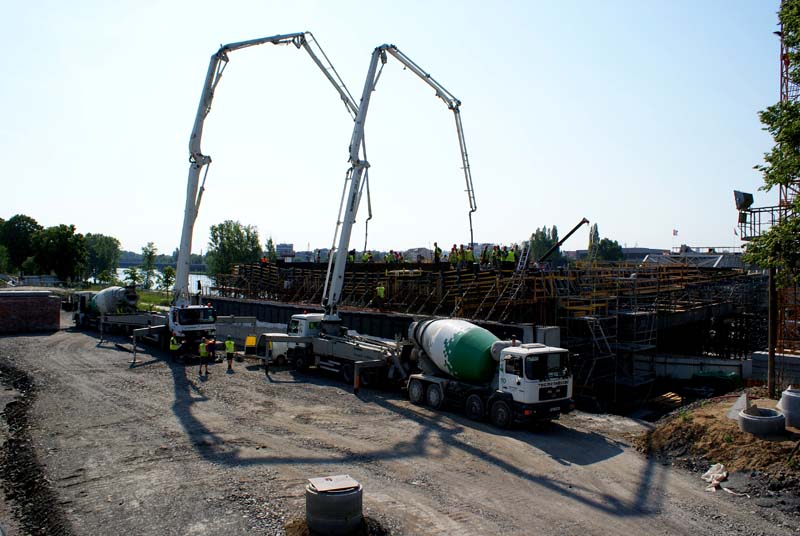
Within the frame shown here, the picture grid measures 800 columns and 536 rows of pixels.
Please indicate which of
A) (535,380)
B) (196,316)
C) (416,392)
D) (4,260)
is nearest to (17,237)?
(4,260)

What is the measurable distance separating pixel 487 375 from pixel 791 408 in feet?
25.1

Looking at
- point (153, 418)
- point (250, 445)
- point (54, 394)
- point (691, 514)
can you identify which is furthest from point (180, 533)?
point (54, 394)

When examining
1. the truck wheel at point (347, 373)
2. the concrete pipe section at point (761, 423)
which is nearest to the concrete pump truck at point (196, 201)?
the truck wheel at point (347, 373)

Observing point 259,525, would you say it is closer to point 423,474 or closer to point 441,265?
point 423,474

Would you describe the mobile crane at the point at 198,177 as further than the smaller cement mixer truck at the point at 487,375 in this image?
Yes

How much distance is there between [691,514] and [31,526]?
38.1ft

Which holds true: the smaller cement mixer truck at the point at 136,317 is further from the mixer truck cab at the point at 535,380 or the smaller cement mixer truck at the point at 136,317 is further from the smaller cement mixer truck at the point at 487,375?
the mixer truck cab at the point at 535,380

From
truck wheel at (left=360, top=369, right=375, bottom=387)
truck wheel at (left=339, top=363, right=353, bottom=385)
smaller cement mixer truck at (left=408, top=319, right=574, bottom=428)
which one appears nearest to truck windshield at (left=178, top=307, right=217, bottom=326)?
truck wheel at (left=339, top=363, right=353, bottom=385)

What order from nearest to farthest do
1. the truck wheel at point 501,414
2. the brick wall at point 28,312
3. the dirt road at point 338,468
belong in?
the dirt road at point 338,468 < the truck wheel at point 501,414 < the brick wall at point 28,312

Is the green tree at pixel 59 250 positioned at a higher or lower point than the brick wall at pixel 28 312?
higher

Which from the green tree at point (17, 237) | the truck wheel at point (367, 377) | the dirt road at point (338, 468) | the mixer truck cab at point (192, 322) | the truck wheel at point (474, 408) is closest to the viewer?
the dirt road at point (338, 468)

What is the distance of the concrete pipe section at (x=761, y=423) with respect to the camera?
13766mm

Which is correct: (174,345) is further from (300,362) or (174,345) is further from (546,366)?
(546,366)

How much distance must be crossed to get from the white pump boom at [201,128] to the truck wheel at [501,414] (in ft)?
51.5
